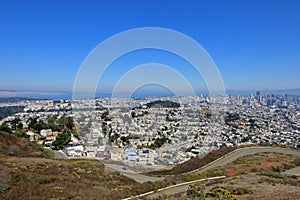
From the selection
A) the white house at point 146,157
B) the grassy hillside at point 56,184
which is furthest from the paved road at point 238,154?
the grassy hillside at point 56,184

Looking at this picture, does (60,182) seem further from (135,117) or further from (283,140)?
(283,140)

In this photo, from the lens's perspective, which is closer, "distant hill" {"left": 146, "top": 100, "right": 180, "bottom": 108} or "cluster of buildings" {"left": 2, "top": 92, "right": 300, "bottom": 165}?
"cluster of buildings" {"left": 2, "top": 92, "right": 300, "bottom": 165}

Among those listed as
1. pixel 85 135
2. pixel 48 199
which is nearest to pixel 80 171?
pixel 48 199

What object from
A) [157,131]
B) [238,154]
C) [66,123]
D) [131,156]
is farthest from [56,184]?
[66,123]

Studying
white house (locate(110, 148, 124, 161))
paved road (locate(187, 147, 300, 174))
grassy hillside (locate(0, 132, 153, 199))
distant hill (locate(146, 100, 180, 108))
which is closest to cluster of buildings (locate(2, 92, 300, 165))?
white house (locate(110, 148, 124, 161))

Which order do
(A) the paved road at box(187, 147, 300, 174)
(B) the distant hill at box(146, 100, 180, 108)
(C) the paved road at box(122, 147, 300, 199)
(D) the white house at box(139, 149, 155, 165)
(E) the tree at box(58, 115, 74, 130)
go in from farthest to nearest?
1. (E) the tree at box(58, 115, 74, 130)
2. (B) the distant hill at box(146, 100, 180, 108)
3. (D) the white house at box(139, 149, 155, 165)
4. (A) the paved road at box(187, 147, 300, 174)
5. (C) the paved road at box(122, 147, 300, 199)

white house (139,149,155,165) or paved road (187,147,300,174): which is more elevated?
paved road (187,147,300,174)

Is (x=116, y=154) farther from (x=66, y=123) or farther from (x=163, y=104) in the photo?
(x=66, y=123)

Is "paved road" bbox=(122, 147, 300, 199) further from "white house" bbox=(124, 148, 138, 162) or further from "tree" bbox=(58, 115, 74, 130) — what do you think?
"tree" bbox=(58, 115, 74, 130)
